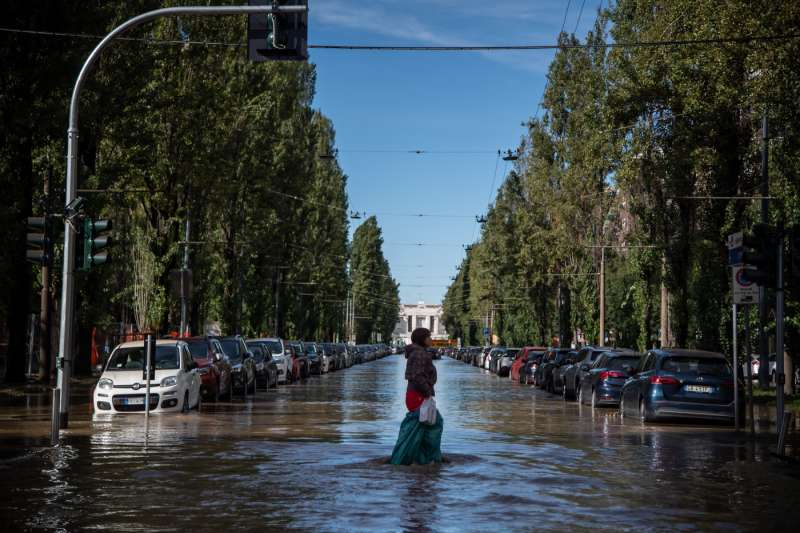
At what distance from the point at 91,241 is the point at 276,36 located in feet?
19.1

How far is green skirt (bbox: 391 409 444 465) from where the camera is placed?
15070 mm

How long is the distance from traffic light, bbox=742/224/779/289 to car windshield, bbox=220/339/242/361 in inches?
772

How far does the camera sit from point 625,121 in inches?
1471

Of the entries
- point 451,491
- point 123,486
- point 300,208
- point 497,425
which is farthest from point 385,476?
point 300,208

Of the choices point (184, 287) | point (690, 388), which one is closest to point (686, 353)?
point (690, 388)

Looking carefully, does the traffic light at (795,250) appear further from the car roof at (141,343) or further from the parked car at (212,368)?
the parked car at (212,368)

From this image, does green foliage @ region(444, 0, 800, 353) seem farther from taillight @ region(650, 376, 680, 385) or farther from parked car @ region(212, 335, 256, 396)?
parked car @ region(212, 335, 256, 396)

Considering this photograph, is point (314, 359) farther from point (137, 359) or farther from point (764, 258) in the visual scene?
point (764, 258)

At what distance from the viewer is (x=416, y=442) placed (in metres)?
15.1

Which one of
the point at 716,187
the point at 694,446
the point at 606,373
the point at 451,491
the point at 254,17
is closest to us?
the point at 451,491

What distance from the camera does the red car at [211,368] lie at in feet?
101

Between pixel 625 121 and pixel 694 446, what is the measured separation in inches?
766

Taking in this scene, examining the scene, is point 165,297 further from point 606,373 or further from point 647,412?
point 647,412

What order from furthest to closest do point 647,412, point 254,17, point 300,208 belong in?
point 300,208 < point 647,412 < point 254,17
